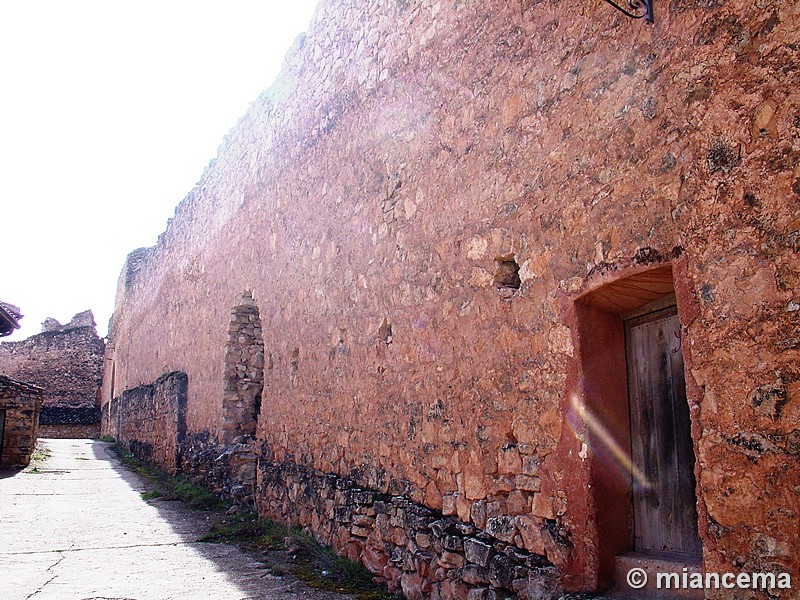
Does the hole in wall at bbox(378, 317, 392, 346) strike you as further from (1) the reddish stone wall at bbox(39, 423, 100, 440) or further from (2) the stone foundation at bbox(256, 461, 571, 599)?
(1) the reddish stone wall at bbox(39, 423, 100, 440)

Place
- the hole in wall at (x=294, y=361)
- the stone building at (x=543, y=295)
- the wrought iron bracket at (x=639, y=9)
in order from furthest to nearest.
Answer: the hole in wall at (x=294, y=361)
the wrought iron bracket at (x=639, y=9)
the stone building at (x=543, y=295)

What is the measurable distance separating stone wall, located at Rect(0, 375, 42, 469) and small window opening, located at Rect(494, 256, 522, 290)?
1291cm

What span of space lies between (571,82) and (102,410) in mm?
29466

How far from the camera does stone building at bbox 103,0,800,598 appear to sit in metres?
2.58

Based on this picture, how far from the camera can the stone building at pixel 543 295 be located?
2.58 meters

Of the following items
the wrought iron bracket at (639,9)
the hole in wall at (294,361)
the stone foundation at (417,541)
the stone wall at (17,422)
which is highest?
the wrought iron bracket at (639,9)

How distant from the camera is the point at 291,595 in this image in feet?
15.4

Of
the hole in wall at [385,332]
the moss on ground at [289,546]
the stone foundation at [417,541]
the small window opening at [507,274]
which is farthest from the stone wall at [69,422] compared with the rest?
the small window opening at [507,274]

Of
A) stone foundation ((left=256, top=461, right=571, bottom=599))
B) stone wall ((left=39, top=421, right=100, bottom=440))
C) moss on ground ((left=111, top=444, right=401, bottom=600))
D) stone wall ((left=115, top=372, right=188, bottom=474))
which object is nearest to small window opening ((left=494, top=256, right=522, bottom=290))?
stone foundation ((left=256, top=461, right=571, bottom=599))

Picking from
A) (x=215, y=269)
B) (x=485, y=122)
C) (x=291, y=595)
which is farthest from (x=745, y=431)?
(x=215, y=269)

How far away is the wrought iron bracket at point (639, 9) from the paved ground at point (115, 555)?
398 centimetres

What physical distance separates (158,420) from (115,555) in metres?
7.95

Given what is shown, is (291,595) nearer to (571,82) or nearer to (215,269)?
(571,82)

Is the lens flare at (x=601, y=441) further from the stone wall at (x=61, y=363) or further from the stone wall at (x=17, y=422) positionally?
the stone wall at (x=61, y=363)
